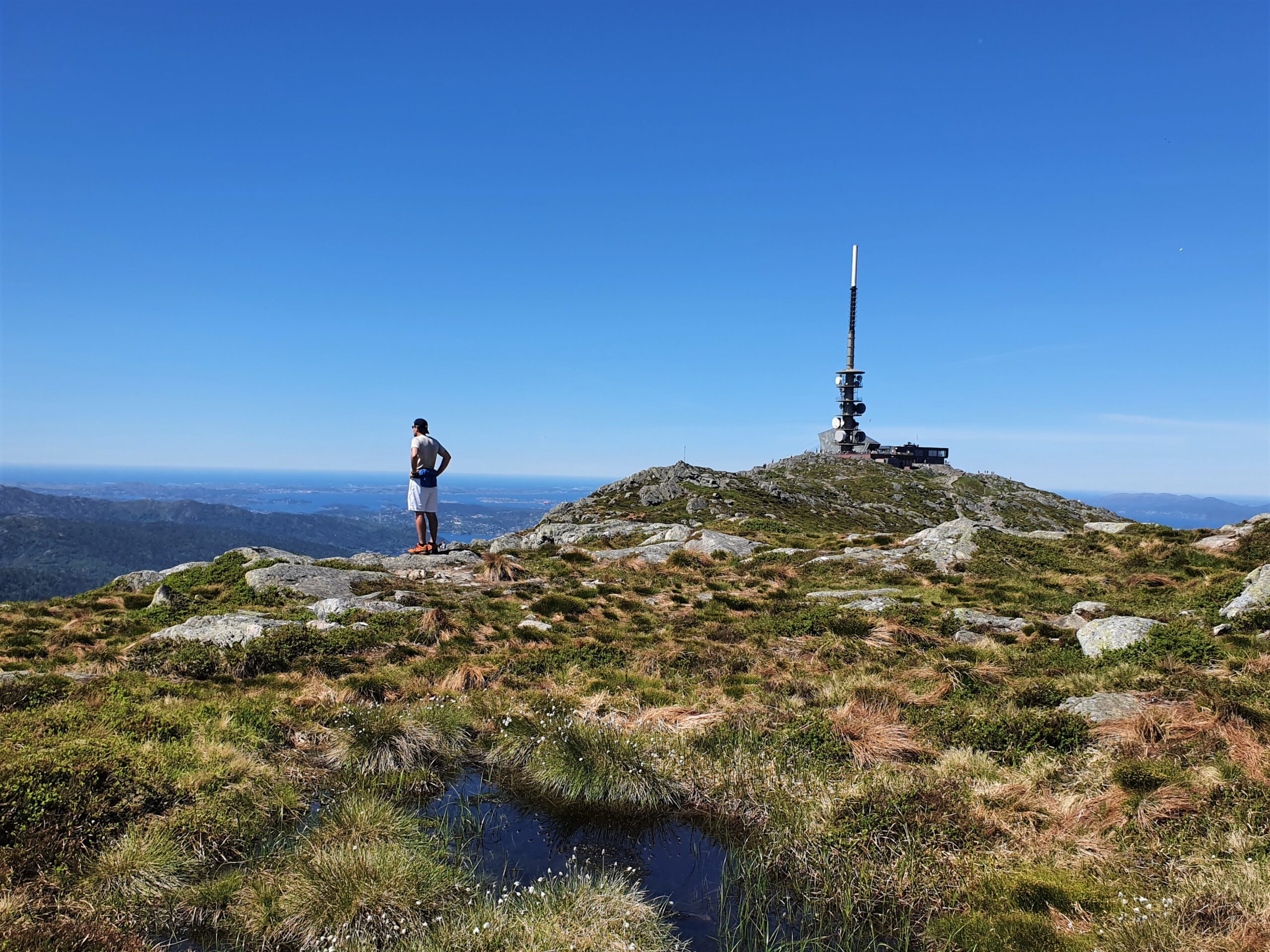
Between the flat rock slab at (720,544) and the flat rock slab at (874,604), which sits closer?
the flat rock slab at (874,604)

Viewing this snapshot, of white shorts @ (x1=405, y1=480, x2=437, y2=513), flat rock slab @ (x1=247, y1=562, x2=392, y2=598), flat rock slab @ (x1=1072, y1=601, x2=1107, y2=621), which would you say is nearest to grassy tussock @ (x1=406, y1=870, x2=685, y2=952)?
flat rock slab @ (x1=247, y1=562, x2=392, y2=598)

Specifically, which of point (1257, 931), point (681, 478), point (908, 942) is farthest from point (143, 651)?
point (681, 478)

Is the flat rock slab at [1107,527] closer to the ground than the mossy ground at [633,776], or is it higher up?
higher up

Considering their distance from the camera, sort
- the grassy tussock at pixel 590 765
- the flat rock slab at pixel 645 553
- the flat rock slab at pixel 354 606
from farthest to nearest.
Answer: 1. the flat rock slab at pixel 645 553
2. the flat rock slab at pixel 354 606
3. the grassy tussock at pixel 590 765

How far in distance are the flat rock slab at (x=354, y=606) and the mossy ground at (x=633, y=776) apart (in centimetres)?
88

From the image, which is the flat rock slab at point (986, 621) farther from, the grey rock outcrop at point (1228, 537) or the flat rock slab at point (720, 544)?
the flat rock slab at point (720, 544)

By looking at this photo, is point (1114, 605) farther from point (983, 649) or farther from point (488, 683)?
point (488, 683)

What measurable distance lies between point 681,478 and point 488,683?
268 ft

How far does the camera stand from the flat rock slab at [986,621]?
17.0 metres

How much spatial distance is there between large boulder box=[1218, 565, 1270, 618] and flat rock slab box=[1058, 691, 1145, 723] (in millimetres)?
5754

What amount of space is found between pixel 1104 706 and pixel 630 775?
26.6 ft

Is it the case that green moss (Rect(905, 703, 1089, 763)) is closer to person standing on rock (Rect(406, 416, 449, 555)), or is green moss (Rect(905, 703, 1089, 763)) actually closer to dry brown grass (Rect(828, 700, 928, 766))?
dry brown grass (Rect(828, 700, 928, 766))

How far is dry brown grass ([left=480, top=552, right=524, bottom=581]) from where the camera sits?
2275 centimetres

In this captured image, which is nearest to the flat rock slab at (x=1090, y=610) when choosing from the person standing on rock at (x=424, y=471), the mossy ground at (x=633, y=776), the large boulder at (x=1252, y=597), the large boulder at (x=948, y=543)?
the mossy ground at (x=633, y=776)
